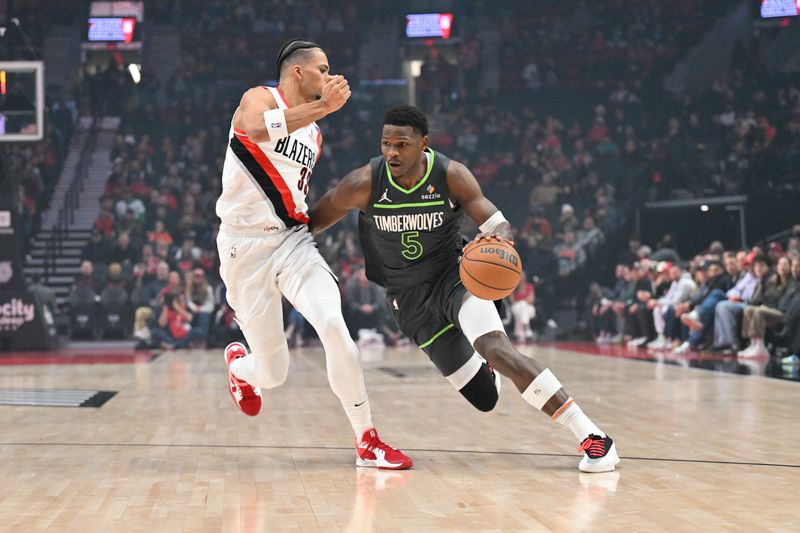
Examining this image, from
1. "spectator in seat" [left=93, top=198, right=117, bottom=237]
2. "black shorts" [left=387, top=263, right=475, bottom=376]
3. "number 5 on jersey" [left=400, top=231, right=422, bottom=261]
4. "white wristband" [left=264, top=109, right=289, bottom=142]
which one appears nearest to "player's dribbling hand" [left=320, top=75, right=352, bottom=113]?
"white wristband" [left=264, top=109, right=289, bottom=142]

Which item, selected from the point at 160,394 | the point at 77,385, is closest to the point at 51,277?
the point at 77,385

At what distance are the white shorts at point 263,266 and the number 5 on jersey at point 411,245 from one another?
433mm

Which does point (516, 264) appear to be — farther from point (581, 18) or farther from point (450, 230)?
point (581, 18)

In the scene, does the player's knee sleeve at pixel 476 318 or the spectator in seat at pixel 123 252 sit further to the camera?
the spectator in seat at pixel 123 252

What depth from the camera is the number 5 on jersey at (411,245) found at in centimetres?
500

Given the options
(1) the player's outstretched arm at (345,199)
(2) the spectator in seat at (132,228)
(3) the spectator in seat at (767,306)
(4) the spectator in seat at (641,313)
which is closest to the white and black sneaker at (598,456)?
(1) the player's outstretched arm at (345,199)

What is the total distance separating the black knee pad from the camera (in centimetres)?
513

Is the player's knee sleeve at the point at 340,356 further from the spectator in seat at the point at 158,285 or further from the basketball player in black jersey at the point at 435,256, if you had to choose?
the spectator in seat at the point at 158,285

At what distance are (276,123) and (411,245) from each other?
100 centimetres

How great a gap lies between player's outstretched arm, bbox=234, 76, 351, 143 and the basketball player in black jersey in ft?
1.16

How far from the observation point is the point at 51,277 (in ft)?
62.6

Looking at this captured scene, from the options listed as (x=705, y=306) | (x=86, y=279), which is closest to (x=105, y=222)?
(x=86, y=279)

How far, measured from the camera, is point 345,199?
16.3ft

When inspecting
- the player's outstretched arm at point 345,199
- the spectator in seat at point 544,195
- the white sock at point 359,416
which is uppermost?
the spectator in seat at point 544,195
